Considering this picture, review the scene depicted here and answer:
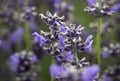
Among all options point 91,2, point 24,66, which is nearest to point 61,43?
point 91,2

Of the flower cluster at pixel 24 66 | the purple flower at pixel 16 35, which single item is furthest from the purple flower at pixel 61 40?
the purple flower at pixel 16 35

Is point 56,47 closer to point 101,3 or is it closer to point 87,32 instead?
point 101,3

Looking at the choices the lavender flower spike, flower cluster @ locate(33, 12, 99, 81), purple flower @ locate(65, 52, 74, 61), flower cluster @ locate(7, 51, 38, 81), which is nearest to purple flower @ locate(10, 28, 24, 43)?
flower cluster @ locate(7, 51, 38, 81)

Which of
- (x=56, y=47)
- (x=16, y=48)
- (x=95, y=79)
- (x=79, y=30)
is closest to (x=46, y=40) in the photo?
(x=56, y=47)

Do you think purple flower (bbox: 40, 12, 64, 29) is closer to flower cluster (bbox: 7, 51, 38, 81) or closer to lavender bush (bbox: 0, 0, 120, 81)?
lavender bush (bbox: 0, 0, 120, 81)

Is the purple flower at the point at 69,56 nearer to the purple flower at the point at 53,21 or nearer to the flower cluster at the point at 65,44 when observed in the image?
the flower cluster at the point at 65,44

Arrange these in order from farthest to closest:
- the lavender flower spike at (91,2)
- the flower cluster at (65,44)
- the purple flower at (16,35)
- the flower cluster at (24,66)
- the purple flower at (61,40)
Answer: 1. the purple flower at (16,35)
2. the flower cluster at (24,66)
3. the lavender flower spike at (91,2)
4. the purple flower at (61,40)
5. the flower cluster at (65,44)

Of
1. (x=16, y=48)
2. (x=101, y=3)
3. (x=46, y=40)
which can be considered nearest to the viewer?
(x=46, y=40)

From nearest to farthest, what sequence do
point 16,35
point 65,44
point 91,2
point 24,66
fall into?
point 65,44 → point 91,2 → point 24,66 → point 16,35

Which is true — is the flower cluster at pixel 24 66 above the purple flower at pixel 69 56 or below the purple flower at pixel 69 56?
above

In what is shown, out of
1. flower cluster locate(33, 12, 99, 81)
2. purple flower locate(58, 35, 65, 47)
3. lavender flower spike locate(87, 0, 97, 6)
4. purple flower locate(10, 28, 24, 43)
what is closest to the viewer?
flower cluster locate(33, 12, 99, 81)

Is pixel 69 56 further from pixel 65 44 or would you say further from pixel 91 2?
pixel 91 2
